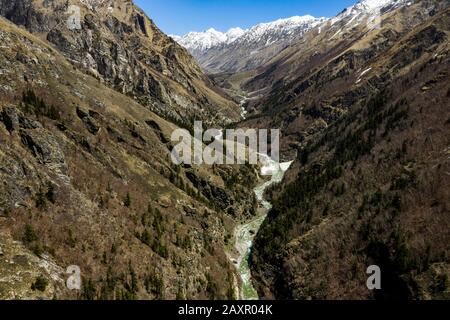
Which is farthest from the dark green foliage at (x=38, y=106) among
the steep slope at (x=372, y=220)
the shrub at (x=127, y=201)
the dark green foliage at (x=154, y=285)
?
the steep slope at (x=372, y=220)

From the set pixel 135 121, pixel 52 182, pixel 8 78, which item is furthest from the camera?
pixel 135 121

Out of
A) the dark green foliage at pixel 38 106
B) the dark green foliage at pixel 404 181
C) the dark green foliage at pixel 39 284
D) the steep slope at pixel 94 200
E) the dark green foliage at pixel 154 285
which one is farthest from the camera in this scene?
the dark green foliage at pixel 404 181

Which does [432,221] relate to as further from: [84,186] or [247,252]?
[84,186]

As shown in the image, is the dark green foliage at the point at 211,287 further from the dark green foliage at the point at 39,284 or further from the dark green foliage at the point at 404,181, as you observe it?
the dark green foliage at the point at 404,181

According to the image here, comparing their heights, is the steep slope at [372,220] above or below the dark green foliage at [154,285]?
above

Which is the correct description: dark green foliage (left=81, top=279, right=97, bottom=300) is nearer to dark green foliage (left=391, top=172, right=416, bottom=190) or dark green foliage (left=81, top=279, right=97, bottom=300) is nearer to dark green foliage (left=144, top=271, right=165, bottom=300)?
dark green foliage (left=144, top=271, right=165, bottom=300)

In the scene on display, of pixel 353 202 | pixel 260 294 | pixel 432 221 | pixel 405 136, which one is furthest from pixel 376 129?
pixel 260 294
